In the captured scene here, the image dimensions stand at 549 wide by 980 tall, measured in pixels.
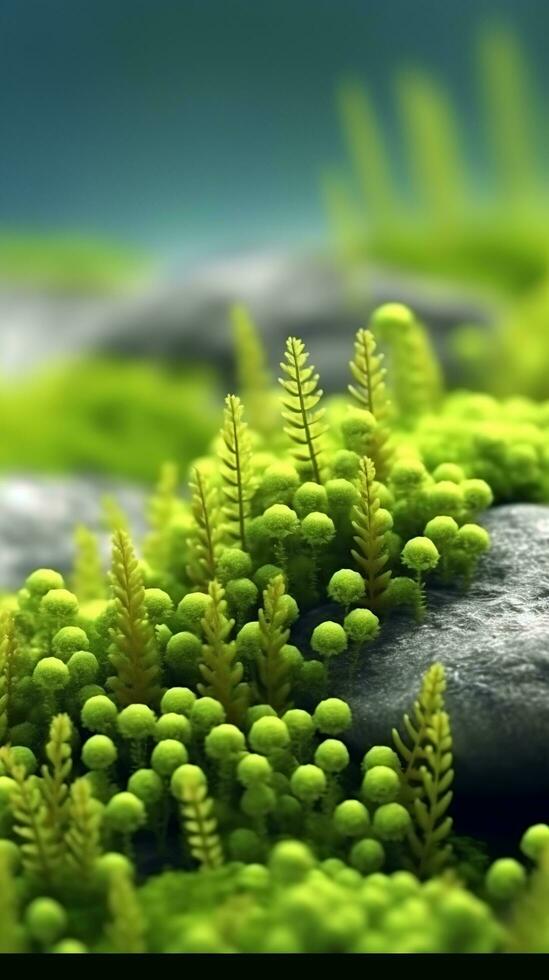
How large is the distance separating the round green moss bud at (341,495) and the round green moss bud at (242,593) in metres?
0.11

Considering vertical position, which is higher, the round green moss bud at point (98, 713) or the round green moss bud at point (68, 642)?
the round green moss bud at point (68, 642)

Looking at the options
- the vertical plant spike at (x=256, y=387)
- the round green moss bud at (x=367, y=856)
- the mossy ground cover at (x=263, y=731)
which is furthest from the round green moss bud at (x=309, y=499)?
the vertical plant spike at (x=256, y=387)

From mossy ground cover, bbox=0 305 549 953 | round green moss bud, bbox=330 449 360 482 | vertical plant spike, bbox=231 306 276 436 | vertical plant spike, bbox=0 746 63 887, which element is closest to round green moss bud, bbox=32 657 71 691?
mossy ground cover, bbox=0 305 549 953

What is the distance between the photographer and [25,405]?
3516 millimetres

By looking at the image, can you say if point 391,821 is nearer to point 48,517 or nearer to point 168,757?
point 168,757

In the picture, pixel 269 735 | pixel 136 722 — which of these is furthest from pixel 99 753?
pixel 269 735

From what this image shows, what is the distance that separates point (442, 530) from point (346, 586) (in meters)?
0.11

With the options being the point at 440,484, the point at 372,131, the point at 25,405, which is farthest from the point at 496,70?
the point at 440,484

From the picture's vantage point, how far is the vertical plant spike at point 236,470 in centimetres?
102

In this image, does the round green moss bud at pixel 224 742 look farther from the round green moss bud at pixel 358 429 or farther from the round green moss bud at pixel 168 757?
the round green moss bud at pixel 358 429
